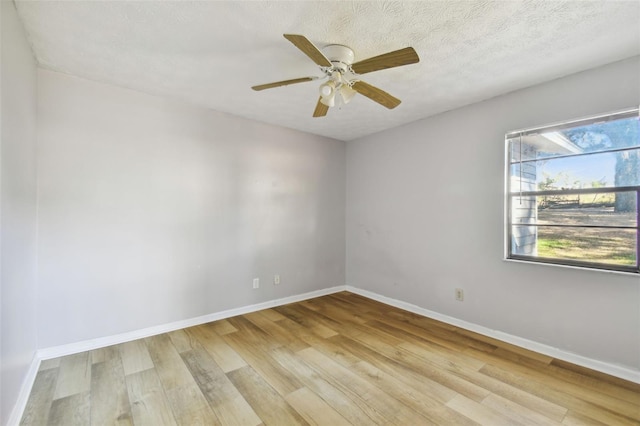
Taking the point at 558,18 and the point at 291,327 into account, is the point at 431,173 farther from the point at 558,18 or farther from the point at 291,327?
the point at 291,327

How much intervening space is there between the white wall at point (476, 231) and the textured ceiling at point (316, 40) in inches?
10.4

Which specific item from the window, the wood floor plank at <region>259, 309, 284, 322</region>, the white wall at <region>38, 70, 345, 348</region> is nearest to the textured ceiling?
the white wall at <region>38, 70, 345, 348</region>

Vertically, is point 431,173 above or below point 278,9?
below

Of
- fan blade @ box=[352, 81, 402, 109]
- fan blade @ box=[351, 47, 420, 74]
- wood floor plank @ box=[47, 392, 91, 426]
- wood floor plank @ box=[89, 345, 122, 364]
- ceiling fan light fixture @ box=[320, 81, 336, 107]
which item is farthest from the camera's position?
wood floor plank @ box=[89, 345, 122, 364]

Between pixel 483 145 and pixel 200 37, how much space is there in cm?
271

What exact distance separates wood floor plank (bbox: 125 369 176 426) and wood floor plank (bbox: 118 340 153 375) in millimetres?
75

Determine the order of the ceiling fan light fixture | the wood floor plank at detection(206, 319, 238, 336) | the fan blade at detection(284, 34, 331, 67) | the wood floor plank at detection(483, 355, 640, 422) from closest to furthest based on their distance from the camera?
the fan blade at detection(284, 34, 331, 67) → the wood floor plank at detection(483, 355, 640, 422) → the ceiling fan light fixture → the wood floor plank at detection(206, 319, 238, 336)

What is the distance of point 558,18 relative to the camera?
1.67m

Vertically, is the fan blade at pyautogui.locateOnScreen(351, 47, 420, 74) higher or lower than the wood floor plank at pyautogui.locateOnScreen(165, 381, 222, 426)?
higher

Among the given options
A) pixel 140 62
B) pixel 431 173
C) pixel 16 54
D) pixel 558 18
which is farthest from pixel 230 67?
pixel 431 173

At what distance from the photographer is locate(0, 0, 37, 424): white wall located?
1507mm

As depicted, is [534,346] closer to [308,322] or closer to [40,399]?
[308,322]

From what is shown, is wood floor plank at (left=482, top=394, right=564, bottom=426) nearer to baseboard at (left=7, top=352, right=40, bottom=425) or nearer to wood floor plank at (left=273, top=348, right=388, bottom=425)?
wood floor plank at (left=273, top=348, right=388, bottom=425)

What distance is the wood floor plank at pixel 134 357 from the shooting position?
223cm
